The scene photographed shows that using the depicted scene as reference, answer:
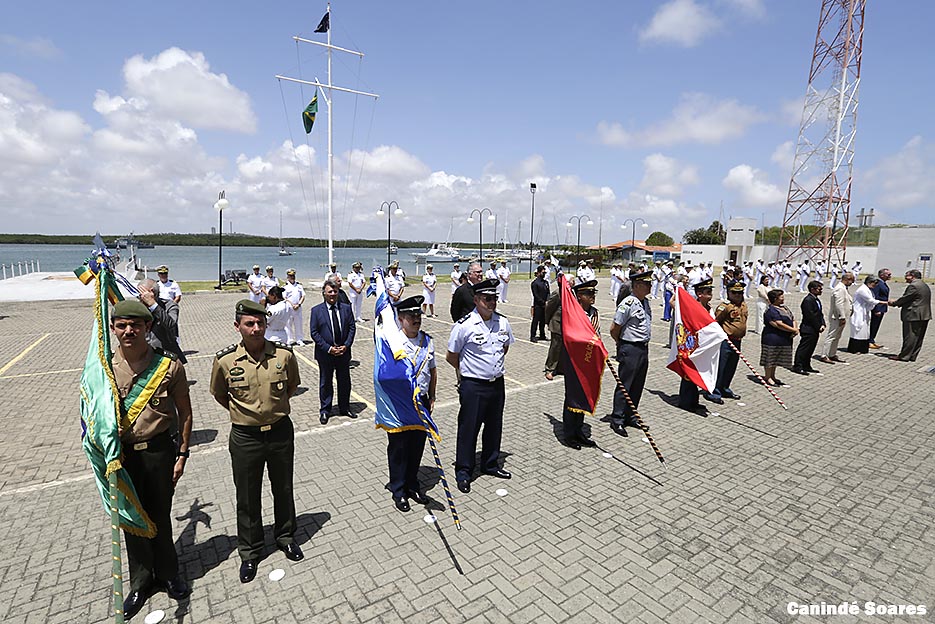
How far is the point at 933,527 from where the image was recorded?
4.60 meters

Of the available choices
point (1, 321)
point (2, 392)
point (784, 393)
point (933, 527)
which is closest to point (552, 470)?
point (933, 527)

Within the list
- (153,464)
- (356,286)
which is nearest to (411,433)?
(153,464)

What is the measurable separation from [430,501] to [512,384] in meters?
4.71

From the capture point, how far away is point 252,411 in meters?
3.64

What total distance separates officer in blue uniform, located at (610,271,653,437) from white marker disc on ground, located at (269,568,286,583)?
190 inches

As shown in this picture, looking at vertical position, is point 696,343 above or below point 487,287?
below

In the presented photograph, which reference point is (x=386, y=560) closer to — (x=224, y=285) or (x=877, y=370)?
(x=877, y=370)

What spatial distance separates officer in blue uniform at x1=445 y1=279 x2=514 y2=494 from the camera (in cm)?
504

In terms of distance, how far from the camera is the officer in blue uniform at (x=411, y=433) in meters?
4.53

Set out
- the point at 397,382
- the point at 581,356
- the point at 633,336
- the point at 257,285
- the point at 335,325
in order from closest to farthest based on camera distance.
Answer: the point at 397,382 < the point at 581,356 < the point at 633,336 < the point at 335,325 < the point at 257,285

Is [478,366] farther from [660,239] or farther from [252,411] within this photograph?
[660,239]

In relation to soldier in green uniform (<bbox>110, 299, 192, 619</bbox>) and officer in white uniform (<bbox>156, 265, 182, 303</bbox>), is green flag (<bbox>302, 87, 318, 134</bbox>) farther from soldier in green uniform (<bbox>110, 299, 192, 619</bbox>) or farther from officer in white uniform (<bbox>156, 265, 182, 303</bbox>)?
soldier in green uniform (<bbox>110, 299, 192, 619</bbox>)

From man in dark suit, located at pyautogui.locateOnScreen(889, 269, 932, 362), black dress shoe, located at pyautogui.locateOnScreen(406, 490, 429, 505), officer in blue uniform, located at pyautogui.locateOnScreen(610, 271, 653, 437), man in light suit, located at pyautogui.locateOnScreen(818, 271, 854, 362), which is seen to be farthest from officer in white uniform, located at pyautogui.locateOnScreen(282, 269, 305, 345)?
man in dark suit, located at pyautogui.locateOnScreen(889, 269, 932, 362)

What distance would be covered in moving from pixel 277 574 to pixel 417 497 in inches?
59.3
